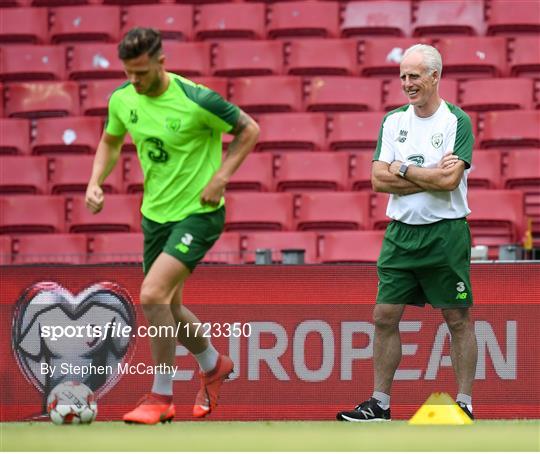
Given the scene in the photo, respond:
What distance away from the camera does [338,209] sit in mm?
9648

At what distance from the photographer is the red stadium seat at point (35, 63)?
454 inches

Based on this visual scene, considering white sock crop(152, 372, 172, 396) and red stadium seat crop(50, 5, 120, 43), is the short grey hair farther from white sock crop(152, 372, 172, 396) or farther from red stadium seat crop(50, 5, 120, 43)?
red stadium seat crop(50, 5, 120, 43)

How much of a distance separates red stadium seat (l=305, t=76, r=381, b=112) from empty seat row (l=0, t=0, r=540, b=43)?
88 cm

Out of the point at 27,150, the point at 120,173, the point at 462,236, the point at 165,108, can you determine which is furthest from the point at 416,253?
the point at 27,150

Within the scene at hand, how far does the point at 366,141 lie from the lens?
10.3 m

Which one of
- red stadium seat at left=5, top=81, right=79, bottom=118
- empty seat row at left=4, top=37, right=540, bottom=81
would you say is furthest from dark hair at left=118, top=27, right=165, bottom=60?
red stadium seat at left=5, top=81, right=79, bottom=118

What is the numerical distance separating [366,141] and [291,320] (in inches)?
143

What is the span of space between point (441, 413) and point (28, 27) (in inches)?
294

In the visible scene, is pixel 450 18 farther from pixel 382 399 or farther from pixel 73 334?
pixel 382 399

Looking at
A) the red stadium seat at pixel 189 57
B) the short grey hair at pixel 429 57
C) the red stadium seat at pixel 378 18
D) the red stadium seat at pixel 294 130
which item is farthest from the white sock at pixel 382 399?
the red stadium seat at pixel 378 18

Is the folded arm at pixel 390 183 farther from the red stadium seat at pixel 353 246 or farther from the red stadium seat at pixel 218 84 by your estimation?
the red stadium seat at pixel 218 84

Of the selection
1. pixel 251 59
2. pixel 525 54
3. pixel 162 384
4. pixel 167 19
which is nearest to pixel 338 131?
pixel 251 59

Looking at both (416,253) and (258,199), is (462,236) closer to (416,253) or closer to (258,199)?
(416,253)

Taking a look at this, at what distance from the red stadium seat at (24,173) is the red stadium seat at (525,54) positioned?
424 centimetres
